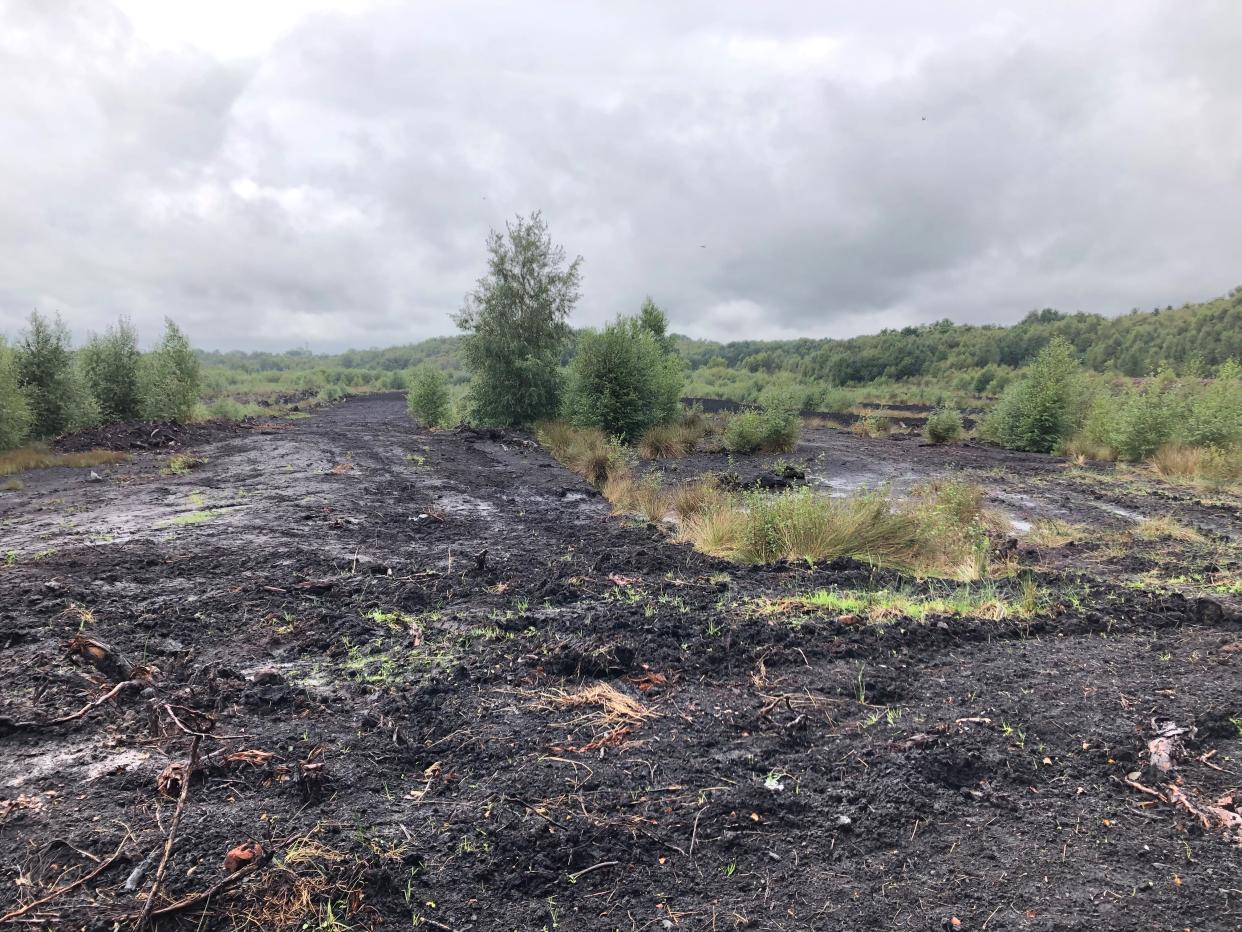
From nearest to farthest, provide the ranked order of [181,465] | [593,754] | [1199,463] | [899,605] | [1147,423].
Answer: [593,754], [899,605], [181,465], [1199,463], [1147,423]

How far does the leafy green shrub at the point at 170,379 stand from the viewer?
20938 millimetres

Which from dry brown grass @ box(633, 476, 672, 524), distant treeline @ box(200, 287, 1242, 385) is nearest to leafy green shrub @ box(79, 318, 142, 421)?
dry brown grass @ box(633, 476, 672, 524)

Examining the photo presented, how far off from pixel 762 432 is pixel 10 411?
19689 mm

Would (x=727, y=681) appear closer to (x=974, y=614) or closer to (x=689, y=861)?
(x=689, y=861)

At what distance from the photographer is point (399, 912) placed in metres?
1.92

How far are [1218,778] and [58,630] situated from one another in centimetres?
658

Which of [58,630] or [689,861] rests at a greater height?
[58,630]

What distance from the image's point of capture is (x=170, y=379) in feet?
70.0

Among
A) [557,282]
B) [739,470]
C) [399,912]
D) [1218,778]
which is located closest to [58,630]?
[399,912]

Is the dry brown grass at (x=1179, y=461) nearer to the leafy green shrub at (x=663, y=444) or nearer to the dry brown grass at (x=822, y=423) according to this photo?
the leafy green shrub at (x=663, y=444)

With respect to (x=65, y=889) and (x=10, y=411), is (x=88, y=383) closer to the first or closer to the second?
(x=10, y=411)

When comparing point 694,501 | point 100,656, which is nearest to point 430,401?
→ point 694,501

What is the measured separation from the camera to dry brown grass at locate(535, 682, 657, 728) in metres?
3.10

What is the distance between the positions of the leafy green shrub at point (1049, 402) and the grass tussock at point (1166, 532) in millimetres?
12928
